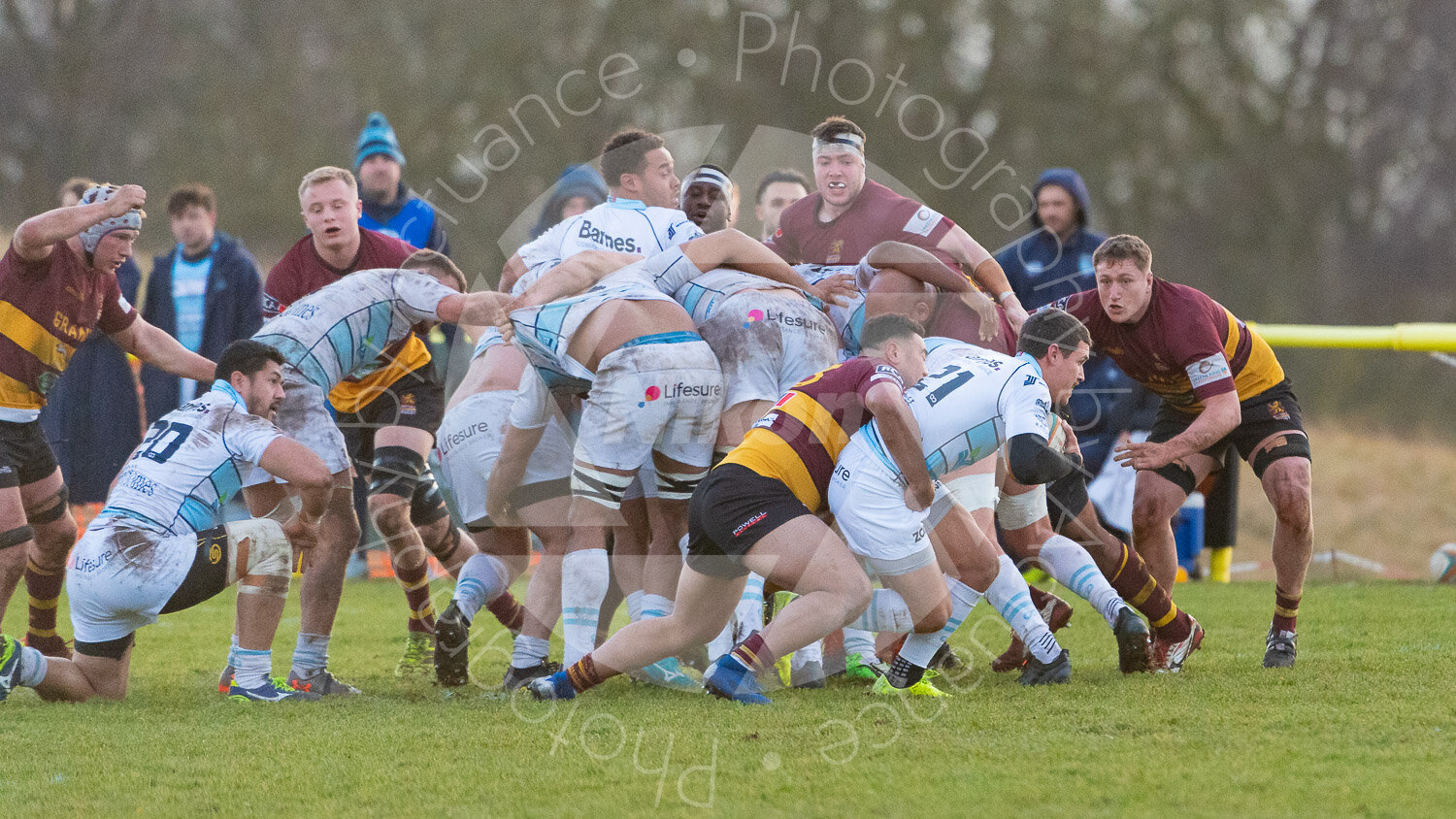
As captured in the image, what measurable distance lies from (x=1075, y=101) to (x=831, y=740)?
15617mm

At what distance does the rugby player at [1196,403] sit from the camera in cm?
543

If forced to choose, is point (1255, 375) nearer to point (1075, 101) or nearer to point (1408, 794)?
point (1408, 794)

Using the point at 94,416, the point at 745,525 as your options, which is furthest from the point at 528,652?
the point at 94,416

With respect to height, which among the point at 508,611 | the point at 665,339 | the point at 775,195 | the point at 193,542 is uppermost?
the point at 775,195

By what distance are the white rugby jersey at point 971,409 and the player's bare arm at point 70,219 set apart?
9.15ft

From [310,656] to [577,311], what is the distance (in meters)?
1.67

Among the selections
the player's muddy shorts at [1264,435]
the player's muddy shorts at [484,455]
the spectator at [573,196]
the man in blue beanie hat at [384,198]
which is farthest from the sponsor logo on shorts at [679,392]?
the spectator at [573,196]

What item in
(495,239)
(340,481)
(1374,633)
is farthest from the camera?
(495,239)

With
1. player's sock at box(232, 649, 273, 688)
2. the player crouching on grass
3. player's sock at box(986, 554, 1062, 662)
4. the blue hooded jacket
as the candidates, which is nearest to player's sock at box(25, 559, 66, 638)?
the player crouching on grass

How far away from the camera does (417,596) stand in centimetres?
616

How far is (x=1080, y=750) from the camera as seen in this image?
3852mm

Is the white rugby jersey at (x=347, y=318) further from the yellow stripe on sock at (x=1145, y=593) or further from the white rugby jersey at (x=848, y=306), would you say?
the yellow stripe on sock at (x=1145, y=593)

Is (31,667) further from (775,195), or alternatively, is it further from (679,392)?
(775,195)

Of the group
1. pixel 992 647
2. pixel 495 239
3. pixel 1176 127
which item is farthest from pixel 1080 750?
pixel 1176 127
